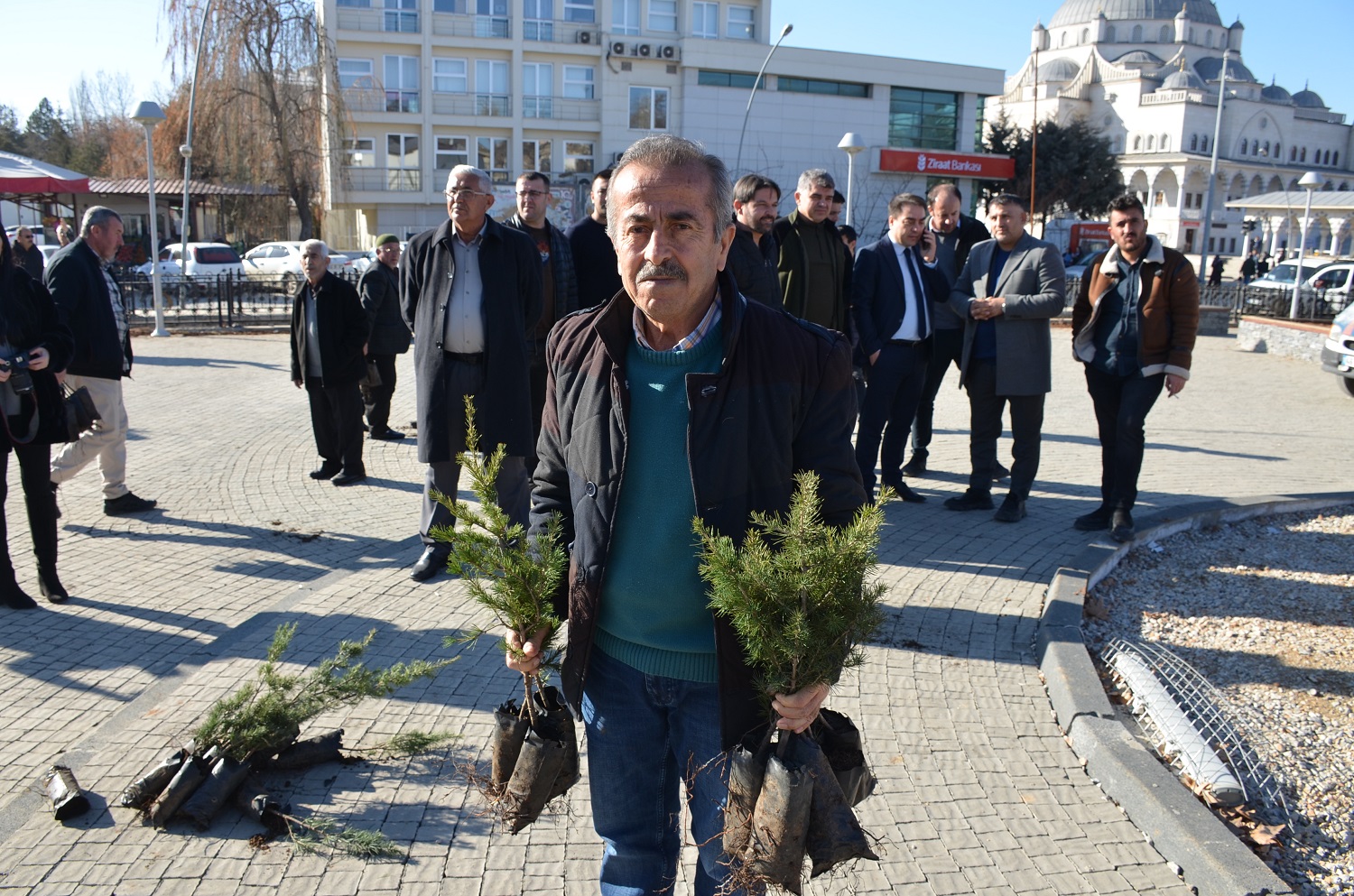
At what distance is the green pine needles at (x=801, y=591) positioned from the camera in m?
2.02

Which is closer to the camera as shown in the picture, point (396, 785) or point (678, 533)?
point (678, 533)

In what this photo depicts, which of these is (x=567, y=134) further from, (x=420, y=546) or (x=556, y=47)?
(x=420, y=546)

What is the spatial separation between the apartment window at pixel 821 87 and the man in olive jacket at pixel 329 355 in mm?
46343

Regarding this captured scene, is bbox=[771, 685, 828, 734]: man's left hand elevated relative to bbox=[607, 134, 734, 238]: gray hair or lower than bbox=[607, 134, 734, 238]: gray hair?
lower

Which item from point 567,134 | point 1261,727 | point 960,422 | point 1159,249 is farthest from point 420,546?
point 567,134

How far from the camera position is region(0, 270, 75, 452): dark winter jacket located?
5.48 meters

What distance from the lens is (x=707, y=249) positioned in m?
2.27

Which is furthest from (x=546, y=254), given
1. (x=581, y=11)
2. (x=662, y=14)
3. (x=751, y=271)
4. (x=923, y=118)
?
(x=923, y=118)

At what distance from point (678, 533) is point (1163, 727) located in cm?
285

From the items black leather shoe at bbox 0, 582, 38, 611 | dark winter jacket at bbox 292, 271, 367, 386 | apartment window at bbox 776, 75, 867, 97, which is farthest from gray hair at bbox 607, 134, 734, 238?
apartment window at bbox 776, 75, 867, 97

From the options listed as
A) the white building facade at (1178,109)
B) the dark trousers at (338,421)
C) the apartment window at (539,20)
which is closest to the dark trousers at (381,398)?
the dark trousers at (338,421)

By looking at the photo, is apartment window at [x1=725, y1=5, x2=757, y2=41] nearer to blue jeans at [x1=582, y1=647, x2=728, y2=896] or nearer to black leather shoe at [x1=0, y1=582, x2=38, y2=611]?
black leather shoe at [x1=0, y1=582, x2=38, y2=611]

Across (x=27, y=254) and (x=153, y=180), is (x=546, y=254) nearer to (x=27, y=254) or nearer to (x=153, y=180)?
(x=27, y=254)

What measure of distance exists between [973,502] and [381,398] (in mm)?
5987
